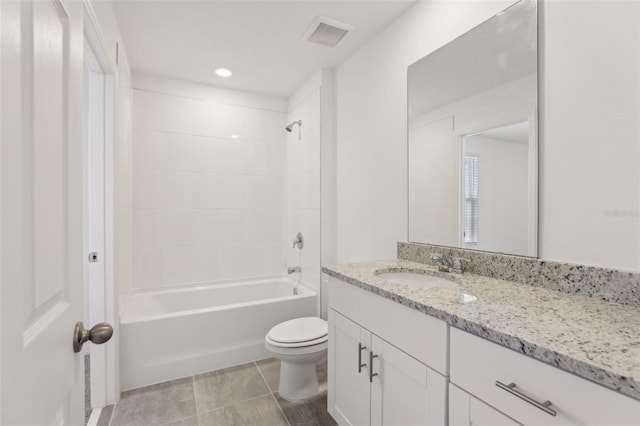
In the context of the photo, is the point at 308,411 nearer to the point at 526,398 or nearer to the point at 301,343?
the point at 301,343

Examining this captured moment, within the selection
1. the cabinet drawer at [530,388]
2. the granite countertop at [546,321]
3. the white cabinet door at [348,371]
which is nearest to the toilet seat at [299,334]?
the white cabinet door at [348,371]

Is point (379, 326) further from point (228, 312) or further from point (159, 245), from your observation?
point (159, 245)

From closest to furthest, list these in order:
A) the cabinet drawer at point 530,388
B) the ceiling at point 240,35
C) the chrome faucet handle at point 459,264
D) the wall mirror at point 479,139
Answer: the cabinet drawer at point 530,388
the wall mirror at point 479,139
the chrome faucet handle at point 459,264
the ceiling at point 240,35

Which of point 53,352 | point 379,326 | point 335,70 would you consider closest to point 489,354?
point 379,326

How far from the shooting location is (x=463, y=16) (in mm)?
1548

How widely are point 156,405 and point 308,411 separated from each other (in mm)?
951

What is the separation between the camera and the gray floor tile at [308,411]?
67.6 inches

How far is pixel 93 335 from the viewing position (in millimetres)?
744

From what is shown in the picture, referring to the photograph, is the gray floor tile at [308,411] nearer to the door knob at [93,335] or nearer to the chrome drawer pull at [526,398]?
the chrome drawer pull at [526,398]

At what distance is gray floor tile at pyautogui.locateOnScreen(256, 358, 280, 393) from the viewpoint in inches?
83.0

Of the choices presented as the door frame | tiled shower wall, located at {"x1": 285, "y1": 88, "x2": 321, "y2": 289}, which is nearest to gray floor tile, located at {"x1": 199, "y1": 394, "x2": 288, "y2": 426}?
the door frame

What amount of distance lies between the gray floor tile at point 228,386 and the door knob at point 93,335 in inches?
55.1

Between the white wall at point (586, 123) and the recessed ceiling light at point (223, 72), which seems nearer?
the white wall at point (586, 123)

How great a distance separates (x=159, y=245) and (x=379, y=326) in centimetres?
234
